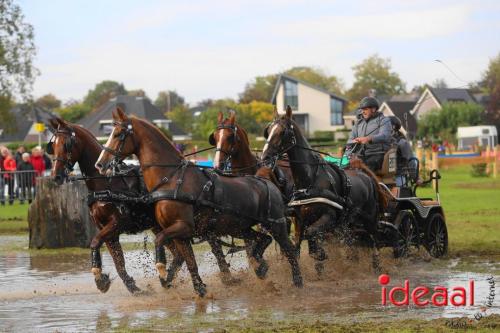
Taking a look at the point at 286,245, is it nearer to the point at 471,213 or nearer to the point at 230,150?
the point at 230,150

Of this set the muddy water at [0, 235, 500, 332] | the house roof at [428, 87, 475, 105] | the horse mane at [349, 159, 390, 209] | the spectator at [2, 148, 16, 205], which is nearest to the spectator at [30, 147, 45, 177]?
the spectator at [2, 148, 16, 205]

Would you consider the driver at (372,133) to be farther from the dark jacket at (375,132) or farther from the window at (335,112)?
the window at (335,112)

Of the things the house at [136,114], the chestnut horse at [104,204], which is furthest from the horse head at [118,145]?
the house at [136,114]

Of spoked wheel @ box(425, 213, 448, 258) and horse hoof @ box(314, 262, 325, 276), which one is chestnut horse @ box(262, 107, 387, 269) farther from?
spoked wheel @ box(425, 213, 448, 258)

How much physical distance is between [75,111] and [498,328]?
121m

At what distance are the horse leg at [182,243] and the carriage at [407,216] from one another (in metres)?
4.33

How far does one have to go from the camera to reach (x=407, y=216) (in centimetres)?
Result: 1672

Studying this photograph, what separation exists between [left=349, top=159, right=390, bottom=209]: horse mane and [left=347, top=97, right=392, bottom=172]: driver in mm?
356

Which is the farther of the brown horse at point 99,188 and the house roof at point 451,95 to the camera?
the house roof at point 451,95

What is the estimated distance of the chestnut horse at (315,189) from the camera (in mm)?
14133

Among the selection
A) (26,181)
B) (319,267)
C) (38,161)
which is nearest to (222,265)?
(319,267)

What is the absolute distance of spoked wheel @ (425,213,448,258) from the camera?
17.2 meters

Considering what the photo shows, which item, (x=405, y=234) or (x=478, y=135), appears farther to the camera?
(x=478, y=135)

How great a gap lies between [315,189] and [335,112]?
101m
